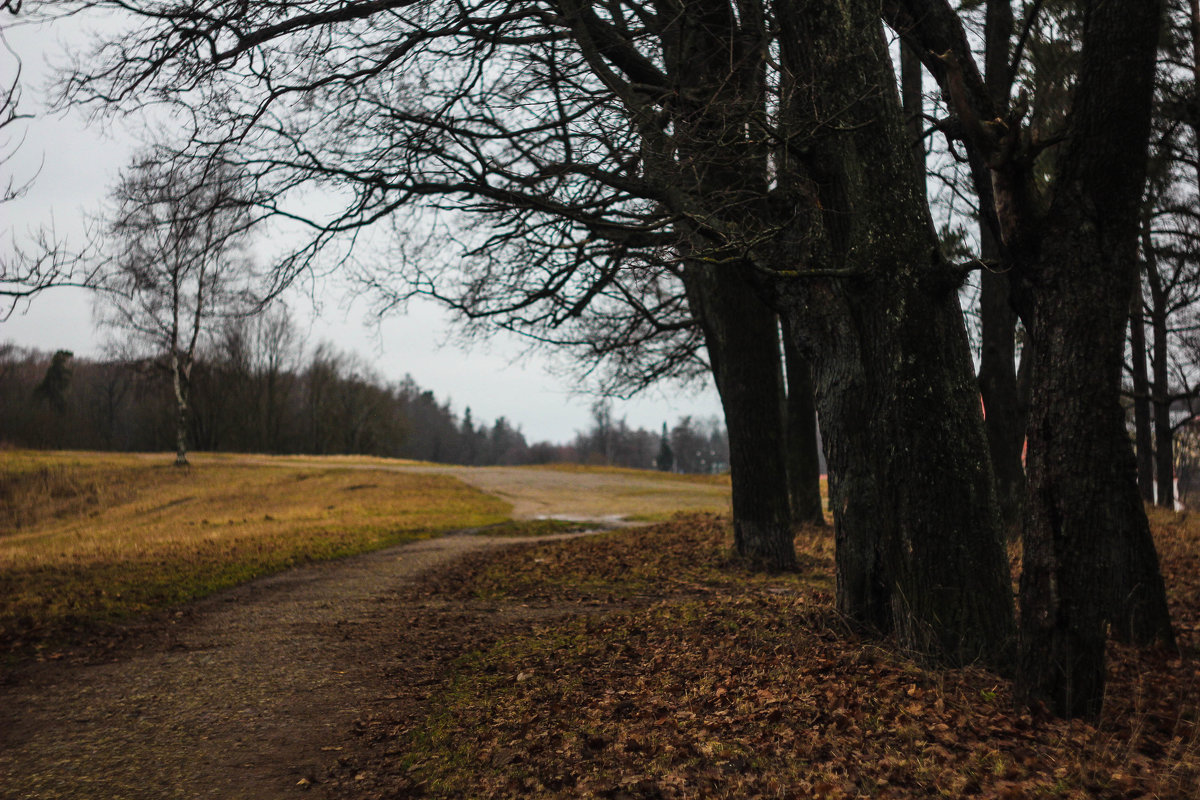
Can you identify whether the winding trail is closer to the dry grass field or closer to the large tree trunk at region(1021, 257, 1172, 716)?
the dry grass field

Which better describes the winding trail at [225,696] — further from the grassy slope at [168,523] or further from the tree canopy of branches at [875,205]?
the tree canopy of branches at [875,205]

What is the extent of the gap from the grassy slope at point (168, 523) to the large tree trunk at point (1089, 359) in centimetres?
830

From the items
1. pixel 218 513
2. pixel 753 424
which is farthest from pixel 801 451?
pixel 218 513

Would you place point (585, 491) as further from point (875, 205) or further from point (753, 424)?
point (875, 205)

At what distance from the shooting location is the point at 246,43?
276 inches

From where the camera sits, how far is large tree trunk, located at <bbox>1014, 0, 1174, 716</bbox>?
433cm

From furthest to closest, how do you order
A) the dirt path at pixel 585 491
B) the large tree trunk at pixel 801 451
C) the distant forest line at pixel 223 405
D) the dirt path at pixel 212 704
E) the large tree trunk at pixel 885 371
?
1. the distant forest line at pixel 223 405
2. the dirt path at pixel 585 491
3. the large tree trunk at pixel 801 451
4. the large tree trunk at pixel 885 371
5. the dirt path at pixel 212 704

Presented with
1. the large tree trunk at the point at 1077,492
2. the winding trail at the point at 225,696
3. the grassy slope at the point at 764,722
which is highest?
the large tree trunk at the point at 1077,492

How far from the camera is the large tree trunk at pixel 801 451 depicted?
47.3 feet

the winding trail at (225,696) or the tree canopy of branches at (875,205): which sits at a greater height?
the tree canopy of branches at (875,205)

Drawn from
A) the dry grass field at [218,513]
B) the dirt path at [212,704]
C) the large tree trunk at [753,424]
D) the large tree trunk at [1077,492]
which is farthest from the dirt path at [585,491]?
the large tree trunk at [1077,492]

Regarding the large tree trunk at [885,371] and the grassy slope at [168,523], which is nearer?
the large tree trunk at [885,371]

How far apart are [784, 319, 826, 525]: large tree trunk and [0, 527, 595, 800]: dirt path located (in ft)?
27.0

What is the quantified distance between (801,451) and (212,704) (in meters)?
11.3
